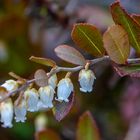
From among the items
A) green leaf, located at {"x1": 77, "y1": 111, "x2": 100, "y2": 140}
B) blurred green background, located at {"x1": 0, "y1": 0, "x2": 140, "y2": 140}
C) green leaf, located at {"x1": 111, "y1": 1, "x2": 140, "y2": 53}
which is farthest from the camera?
blurred green background, located at {"x1": 0, "y1": 0, "x2": 140, "y2": 140}

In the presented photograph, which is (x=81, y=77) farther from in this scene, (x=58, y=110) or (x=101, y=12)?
(x=101, y=12)

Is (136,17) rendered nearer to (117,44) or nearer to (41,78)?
(117,44)

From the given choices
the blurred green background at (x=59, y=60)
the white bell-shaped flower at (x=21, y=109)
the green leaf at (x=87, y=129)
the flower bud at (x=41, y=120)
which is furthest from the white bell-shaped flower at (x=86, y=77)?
the flower bud at (x=41, y=120)

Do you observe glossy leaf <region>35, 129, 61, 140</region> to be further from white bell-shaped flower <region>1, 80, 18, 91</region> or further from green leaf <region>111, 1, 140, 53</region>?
green leaf <region>111, 1, 140, 53</region>

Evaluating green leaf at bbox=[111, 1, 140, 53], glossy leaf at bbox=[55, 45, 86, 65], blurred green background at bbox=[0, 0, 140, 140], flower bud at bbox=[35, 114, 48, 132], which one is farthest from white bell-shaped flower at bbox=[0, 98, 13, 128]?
flower bud at bbox=[35, 114, 48, 132]

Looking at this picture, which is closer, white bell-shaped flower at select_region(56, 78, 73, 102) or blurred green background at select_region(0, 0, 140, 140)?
white bell-shaped flower at select_region(56, 78, 73, 102)

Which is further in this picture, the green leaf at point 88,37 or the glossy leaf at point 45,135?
the glossy leaf at point 45,135

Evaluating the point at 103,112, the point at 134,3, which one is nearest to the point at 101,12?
the point at 134,3

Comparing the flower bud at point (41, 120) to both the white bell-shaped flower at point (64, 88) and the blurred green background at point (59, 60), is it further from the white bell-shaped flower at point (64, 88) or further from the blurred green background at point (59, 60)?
the white bell-shaped flower at point (64, 88)
